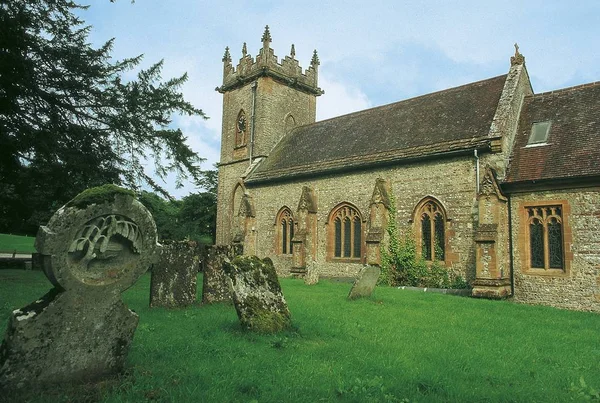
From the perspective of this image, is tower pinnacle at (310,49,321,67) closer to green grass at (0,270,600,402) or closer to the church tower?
the church tower

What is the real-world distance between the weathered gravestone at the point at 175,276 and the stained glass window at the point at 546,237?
11394 mm

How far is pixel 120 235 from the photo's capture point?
15.2 ft

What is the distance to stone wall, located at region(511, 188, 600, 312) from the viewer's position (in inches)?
537

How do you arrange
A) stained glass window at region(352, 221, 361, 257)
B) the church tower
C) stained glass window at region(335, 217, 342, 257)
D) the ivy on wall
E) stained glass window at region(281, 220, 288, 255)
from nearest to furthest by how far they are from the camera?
the ivy on wall, stained glass window at region(352, 221, 361, 257), stained glass window at region(335, 217, 342, 257), stained glass window at region(281, 220, 288, 255), the church tower

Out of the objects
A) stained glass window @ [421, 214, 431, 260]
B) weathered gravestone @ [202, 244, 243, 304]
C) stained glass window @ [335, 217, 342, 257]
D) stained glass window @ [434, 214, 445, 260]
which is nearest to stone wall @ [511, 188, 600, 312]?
stained glass window @ [434, 214, 445, 260]

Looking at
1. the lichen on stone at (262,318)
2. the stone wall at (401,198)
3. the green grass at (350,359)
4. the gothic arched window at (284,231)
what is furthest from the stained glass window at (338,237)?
the lichen on stone at (262,318)

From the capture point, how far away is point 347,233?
20.7 m

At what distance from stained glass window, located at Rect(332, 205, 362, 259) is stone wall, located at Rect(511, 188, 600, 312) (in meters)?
7.32

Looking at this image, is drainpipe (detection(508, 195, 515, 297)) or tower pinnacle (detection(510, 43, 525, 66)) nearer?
drainpipe (detection(508, 195, 515, 297))

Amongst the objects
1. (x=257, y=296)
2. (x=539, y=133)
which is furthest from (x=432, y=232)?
(x=257, y=296)

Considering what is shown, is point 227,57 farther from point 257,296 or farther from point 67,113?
point 257,296

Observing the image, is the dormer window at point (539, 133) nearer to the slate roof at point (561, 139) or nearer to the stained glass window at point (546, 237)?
the slate roof at point (561, 139)

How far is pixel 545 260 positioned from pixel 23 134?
52.5 feet

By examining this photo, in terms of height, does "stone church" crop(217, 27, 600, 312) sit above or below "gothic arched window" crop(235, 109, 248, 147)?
below
